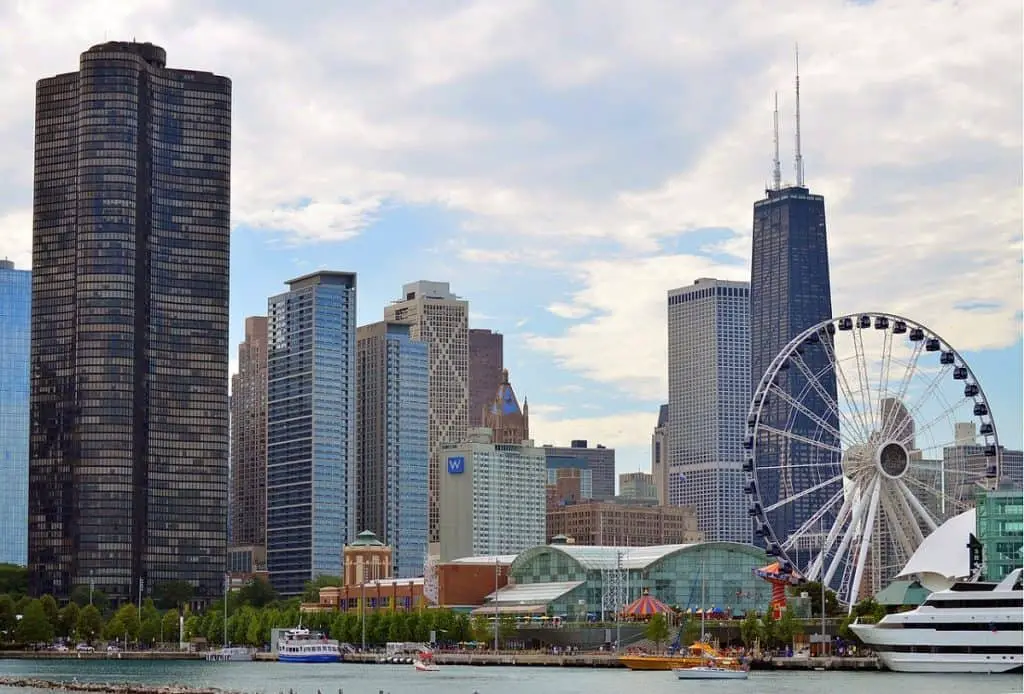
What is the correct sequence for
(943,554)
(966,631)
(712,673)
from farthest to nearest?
(943,554), (712,673), (966,631)

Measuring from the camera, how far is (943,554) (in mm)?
179500

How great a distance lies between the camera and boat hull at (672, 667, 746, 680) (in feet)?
542

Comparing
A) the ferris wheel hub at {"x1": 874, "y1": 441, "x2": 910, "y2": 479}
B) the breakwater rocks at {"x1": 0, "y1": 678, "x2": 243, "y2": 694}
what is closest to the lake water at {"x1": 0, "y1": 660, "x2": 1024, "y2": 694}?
the breakwater rocks at {"x1": 0, "y1": 678, "x2": 243, "y2": 694}

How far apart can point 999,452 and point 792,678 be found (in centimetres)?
3261

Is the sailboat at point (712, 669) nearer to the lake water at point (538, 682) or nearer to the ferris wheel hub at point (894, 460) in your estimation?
the lake water at point (538, 682)

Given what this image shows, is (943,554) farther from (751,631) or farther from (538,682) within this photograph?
(538,682)

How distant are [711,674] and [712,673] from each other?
17 centimetres

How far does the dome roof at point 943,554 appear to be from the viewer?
177875mm

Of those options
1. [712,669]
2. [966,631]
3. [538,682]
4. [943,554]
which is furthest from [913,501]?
[538,682]

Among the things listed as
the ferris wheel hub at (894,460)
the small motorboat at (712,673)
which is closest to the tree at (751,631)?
the ferris wheel hub at (894,460)

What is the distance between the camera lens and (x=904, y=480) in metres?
182

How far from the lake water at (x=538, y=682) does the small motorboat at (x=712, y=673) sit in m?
1.24

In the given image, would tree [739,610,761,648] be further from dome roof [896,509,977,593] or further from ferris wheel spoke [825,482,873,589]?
dome roof [896,509,977,593]

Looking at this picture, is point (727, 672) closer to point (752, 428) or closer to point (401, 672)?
point (752, 428)
